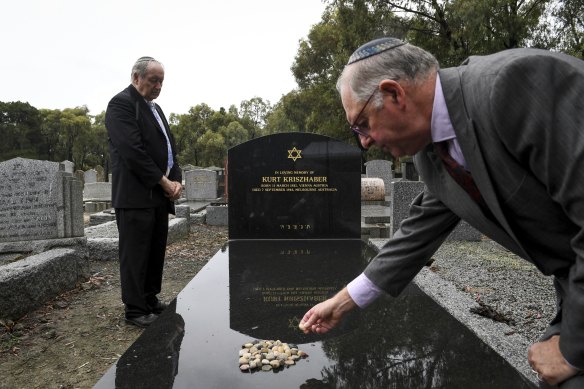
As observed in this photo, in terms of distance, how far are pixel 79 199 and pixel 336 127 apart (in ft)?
60.6

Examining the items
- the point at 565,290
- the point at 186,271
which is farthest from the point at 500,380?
the point at 186,271

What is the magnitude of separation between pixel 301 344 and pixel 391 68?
1468 mm

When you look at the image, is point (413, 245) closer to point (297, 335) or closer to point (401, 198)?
point (297, 335)

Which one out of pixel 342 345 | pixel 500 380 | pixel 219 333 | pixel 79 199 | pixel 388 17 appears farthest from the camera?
pixel 388 17

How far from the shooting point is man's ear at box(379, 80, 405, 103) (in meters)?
1.09

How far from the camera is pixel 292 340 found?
85.5 inches

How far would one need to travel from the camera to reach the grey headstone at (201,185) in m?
13.8

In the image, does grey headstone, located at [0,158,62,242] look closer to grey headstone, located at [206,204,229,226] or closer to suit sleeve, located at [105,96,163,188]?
suit sleeve, located at [105,96,163,188]

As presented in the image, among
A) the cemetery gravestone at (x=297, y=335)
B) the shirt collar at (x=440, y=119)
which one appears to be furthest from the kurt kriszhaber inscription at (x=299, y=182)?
the shirt collar at (x=440, y=119)

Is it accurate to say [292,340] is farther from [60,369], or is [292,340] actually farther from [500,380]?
[60,369]

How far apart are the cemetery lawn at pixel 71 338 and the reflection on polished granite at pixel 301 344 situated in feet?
2.93

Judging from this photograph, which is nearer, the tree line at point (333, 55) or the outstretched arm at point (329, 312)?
the outstretched arm at point (329, 312)

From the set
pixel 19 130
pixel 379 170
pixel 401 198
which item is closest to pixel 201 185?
pixel 379 170

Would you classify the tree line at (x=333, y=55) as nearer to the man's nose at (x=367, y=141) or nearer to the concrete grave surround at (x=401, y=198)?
the concrete grave surround at (x=401, y=198)
